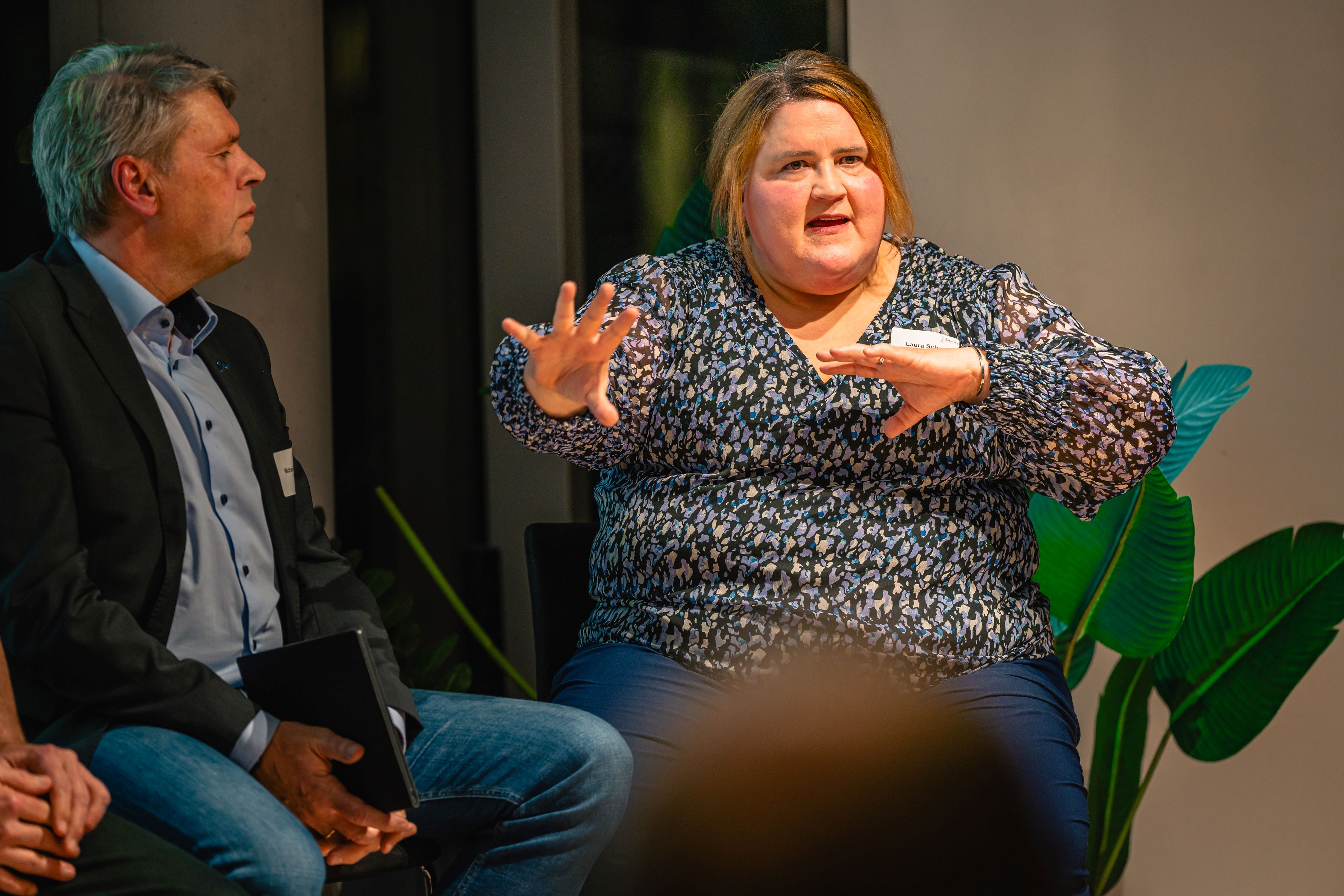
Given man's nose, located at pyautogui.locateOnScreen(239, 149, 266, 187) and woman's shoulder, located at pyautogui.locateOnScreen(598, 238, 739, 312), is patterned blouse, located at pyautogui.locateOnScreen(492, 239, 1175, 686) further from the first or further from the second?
man's nose, located at pyautogui.locateOnScreen(239, 149, 266, 187)

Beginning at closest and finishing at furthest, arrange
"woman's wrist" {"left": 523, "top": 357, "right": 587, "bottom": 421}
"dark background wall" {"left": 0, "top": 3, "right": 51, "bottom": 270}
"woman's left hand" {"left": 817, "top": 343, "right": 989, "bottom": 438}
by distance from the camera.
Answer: "woman's left hand" {"left": 817, "top": 343, "right": 989, "bottom": 438} → "woman's wrist" {"left": 523, "top": 357, "right": 587, "bottom": 421} → "dark background wall" {"left": 0, "top": 3, "right": 51, "bottom": 270}

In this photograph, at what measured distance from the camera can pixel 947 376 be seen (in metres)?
1.61

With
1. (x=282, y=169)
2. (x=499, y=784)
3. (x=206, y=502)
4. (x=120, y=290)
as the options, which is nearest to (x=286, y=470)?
(x=206, y=502)

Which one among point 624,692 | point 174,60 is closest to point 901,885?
point 624,692

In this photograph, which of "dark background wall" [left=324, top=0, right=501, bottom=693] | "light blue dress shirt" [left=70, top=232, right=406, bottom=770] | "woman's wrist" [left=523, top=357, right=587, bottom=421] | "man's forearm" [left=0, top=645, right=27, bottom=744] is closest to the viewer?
"man's forearm" [left=0, top=645, right=27, bottom=744]

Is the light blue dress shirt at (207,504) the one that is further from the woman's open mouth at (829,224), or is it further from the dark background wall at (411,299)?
the dark background wall at (411,299)

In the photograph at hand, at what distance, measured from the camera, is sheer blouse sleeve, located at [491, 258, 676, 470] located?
5.97ft

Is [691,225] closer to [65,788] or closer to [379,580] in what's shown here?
[379,580]

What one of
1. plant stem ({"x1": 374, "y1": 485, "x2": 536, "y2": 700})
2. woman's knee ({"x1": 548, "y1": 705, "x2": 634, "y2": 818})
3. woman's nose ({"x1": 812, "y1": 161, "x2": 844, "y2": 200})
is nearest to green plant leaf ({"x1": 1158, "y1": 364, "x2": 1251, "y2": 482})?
woman's nose ({"x1": 812, "y1": 161, "x2": 844, "y2": 200})

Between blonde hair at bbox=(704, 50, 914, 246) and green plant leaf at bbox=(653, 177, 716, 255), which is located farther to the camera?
green plant leaf at bbox=(653, 177, 716, 255)

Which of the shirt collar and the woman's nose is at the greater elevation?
the woman's nose

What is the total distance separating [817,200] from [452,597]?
1.55 m

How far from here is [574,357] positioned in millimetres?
1719

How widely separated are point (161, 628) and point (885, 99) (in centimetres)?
204
